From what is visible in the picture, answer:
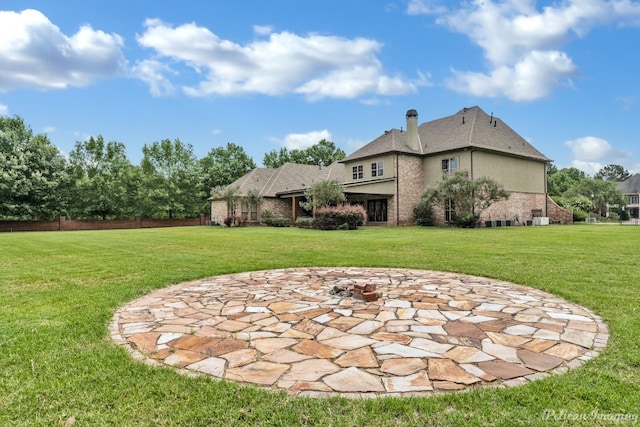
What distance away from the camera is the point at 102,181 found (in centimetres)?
3397

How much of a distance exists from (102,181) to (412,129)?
2755cm

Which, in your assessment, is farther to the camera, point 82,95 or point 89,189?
point 89,189

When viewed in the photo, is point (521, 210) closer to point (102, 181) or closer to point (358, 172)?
point (358, 172)

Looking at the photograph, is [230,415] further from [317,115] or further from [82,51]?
[317,115]

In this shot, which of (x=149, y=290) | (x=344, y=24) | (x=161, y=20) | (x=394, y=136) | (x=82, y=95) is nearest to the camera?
(x=149, y=290)

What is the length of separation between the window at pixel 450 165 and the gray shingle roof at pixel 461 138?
0.75 meters

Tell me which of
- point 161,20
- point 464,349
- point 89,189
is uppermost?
point 161,20

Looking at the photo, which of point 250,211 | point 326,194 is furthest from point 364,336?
point 250,211

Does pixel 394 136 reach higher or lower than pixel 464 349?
higher

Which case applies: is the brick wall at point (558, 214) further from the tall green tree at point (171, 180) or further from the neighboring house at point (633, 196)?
the neighboring house at point (633, 196)

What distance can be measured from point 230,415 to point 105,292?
409cm

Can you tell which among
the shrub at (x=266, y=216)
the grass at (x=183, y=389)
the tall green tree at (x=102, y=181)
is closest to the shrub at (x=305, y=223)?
the shrub at (x=266, y=216)

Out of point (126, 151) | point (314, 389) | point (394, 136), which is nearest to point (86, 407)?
point (314, 389)

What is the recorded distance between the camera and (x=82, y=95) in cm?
2016
